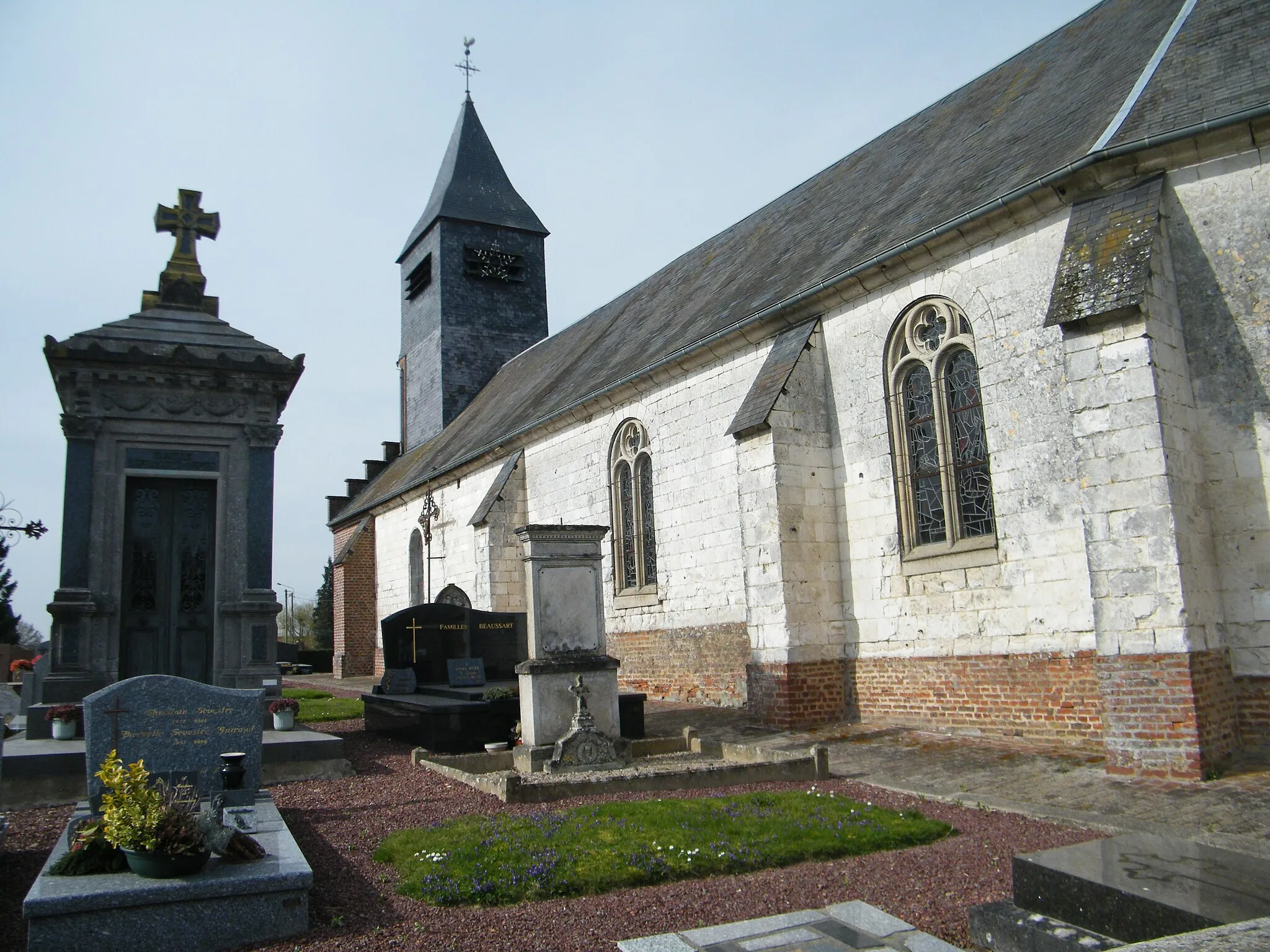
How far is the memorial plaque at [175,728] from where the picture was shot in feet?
20.7

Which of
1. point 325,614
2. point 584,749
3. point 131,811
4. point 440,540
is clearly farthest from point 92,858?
point 325,614

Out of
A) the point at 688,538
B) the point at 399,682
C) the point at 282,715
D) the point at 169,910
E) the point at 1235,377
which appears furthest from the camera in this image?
the point at 688,538

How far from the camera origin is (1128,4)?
41.9ft

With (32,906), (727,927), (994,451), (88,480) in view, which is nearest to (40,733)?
(88,480)

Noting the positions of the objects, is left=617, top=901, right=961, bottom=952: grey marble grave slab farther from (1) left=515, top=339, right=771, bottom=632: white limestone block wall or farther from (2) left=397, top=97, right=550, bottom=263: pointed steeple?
(2) left=397, top=97, right=550, bottom=263: pointed steeple

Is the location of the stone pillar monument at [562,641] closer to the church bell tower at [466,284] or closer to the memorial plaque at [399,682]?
the memorial plaque at [399,682]

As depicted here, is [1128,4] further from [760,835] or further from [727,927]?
[727,927]

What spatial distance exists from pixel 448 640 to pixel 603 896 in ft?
29.8

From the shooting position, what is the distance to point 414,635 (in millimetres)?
13422

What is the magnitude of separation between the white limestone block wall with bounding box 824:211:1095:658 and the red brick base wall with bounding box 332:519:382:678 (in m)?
20.1

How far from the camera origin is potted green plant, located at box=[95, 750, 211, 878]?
173 inches

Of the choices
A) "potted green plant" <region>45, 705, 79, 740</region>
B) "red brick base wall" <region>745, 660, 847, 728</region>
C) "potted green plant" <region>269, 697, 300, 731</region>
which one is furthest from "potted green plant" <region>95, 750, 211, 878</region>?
"red brick base wall" <region>745, 660, 847, 728</region>

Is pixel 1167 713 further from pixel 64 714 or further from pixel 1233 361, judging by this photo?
pixel 64 714

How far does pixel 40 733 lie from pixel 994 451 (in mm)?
9925
